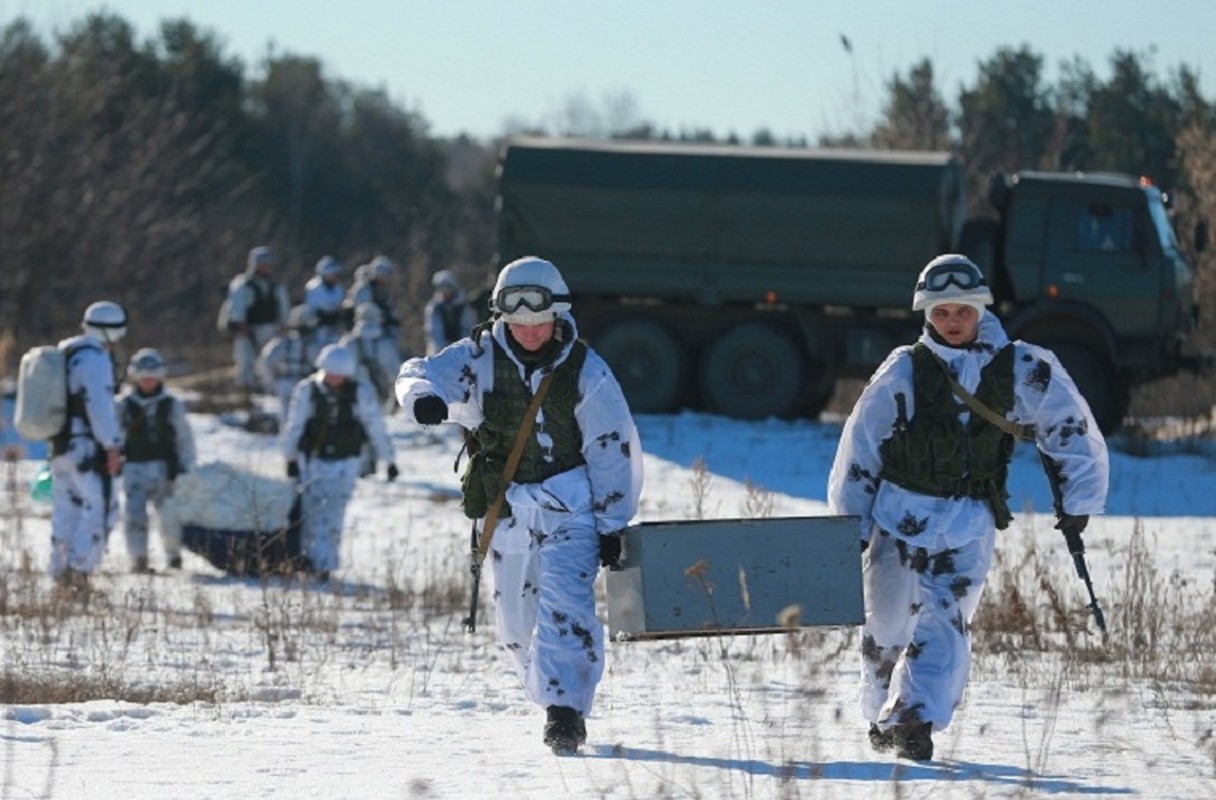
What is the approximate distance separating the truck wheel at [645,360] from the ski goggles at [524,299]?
17.0 m

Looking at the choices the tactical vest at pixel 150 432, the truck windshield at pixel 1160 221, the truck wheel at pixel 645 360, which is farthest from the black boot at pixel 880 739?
the truck wheel at pixel 645 360

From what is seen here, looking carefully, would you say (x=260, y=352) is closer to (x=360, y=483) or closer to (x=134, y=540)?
(x=360, y=483)

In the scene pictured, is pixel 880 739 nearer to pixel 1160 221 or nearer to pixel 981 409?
pixel 981 409

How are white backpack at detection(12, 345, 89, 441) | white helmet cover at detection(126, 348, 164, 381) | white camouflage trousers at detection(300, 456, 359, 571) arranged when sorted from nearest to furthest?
white backpack at detection(12, 345, 89, 441)
white camouflage trousers at detection(300, 456, 359, 571)
white helmet cover at detection(126, 348, 164, 381)

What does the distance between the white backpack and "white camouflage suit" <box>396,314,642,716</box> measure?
274 inches

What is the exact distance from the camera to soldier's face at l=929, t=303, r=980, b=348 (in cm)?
923

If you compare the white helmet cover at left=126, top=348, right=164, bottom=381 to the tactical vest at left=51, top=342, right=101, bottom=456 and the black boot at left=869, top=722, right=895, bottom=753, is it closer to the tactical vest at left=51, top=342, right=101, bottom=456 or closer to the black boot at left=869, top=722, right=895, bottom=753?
the tactical vest at left=51, top=342, right=101, bottom=456

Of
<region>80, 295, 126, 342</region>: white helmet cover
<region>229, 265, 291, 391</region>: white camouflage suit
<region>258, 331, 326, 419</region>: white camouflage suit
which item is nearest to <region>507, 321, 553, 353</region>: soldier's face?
<region>80, 295, 126, 342</region>: white helmet cover

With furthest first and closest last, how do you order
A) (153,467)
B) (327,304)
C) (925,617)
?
1. (327,304)
2. (153,467)
3. (925,617)

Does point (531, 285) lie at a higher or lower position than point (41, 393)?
lower

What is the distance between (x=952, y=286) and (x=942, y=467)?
24.8 inches

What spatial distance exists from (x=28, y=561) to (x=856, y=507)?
22.9 ft

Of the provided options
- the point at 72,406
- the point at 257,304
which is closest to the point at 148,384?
the point at 72,406

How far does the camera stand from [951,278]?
9.23 m
